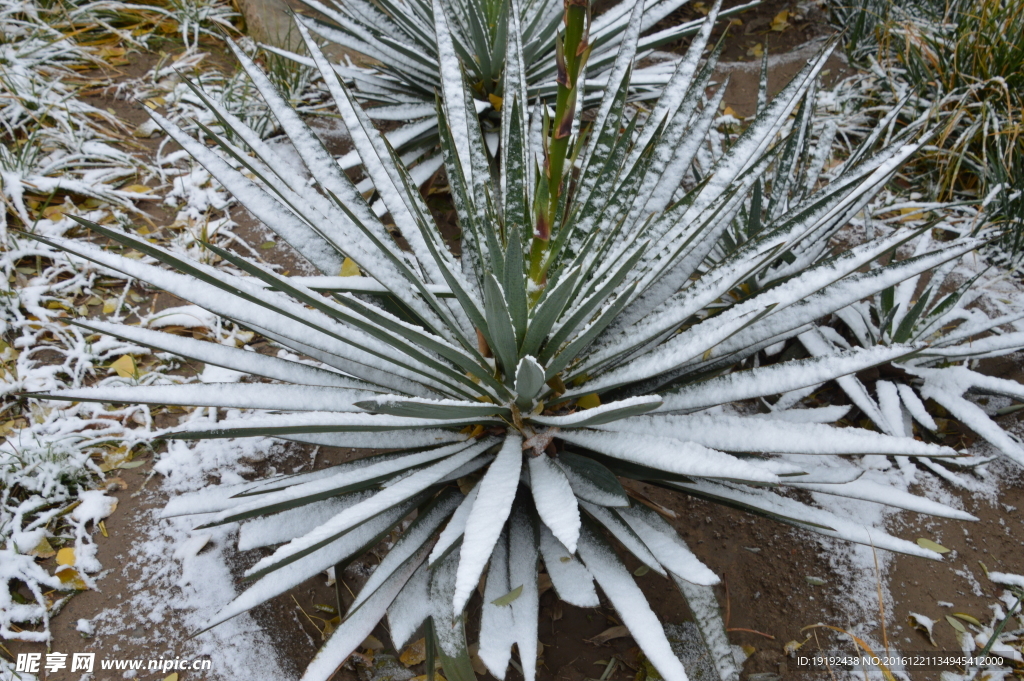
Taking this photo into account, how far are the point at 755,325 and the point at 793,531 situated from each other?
842mm

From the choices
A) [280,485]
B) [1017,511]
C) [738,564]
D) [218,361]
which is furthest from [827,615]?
[218,361]

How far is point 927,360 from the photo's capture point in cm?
→ 208

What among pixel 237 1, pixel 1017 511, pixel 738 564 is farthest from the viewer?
pixel 237 1

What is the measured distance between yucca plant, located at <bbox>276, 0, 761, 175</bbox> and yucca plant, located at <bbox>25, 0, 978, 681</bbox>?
33.7 inches

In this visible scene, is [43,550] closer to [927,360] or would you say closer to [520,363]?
[520,363]

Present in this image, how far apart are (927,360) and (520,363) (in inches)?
66.1

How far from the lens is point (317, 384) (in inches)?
51.4

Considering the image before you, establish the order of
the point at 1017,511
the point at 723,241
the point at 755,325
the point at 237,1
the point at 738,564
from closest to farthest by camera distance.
Answer: the point at 755,325 → the point at 738,564 → the point at 1017,511 → the point at 723,241 → the point at 237,1

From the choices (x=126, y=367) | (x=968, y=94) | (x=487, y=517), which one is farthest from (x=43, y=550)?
(x=968, y=94)

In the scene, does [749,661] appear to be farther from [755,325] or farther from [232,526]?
[232,526]

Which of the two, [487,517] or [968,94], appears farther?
[968,94]

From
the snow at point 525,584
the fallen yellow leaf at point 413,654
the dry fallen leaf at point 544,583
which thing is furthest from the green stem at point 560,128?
the fallen yellow leaf at point 413,654

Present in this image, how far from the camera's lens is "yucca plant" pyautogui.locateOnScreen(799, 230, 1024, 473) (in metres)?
1.92

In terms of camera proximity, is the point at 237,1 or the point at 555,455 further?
the point at 237,1
